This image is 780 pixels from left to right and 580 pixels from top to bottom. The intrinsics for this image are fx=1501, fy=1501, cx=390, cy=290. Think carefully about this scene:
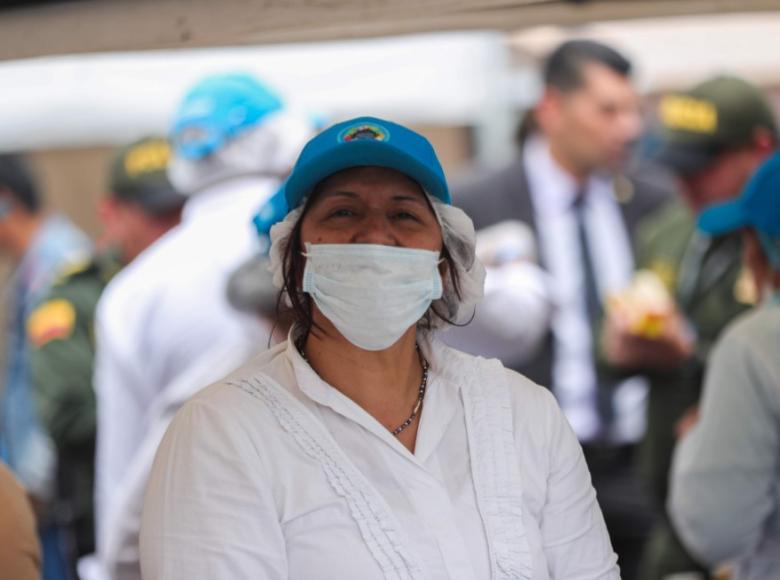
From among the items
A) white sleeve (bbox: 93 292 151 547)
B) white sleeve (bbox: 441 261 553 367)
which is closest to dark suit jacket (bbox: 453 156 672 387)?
white sleeve (bbox: 441 261 553 367)

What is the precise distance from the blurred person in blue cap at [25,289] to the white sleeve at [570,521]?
9.58 ft

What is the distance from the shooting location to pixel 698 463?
11.3 ft

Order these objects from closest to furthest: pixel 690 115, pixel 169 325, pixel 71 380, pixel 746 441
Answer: pixel 746 441 < pixel 169 325 < pixel 690 115 < pixel 71 380

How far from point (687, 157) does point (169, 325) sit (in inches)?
78.0

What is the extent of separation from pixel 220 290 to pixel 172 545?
1934 mm

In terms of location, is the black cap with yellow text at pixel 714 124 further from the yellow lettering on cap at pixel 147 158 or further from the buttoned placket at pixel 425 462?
the buttoned placket at pixel 425 462

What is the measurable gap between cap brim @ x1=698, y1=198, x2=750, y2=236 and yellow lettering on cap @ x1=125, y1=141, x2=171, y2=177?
2469 mm

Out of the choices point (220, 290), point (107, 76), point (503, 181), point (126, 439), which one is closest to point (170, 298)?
point (220, 290)

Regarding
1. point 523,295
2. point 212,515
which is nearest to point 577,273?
point 523,295

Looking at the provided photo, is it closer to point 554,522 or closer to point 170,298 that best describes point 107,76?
point 170,298

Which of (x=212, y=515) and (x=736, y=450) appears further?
(x=736, y=450)

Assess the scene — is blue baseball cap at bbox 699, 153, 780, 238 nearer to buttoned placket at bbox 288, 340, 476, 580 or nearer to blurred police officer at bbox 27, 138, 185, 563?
buttoned placket at bbox 288, 340, 476, 580

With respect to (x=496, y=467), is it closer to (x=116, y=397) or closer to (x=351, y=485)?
(x=351, y=485)

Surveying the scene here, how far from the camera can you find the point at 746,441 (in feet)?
10.9
